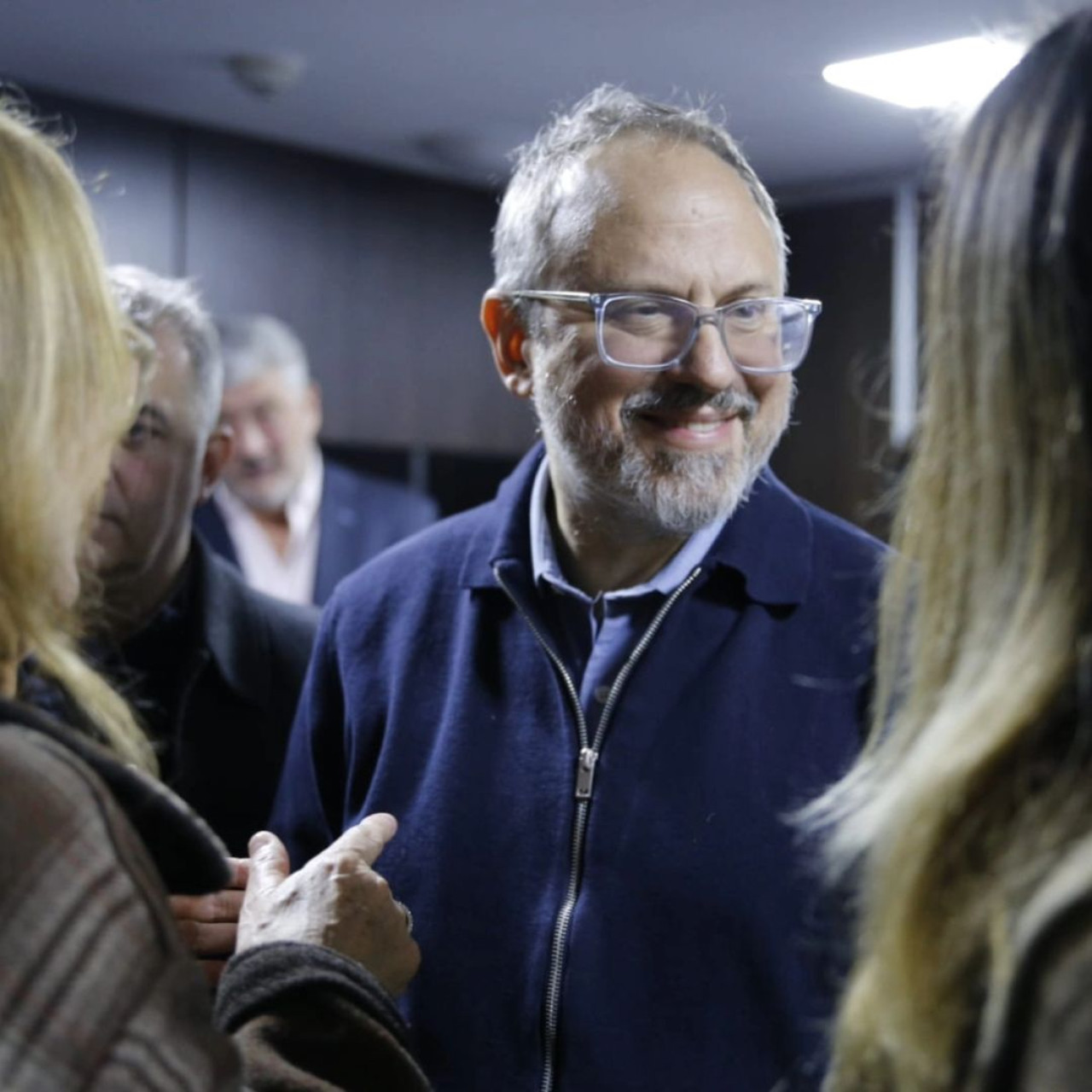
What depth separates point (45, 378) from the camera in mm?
984

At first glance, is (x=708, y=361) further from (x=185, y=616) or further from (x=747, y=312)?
(x=185, y=616)

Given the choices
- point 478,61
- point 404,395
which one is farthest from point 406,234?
point 478,61

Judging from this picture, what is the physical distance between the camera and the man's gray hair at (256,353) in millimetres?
4309

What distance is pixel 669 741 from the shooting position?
1461mm

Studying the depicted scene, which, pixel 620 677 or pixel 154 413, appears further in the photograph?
pixel 154 413

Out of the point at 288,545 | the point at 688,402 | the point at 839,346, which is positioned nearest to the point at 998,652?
the point at 688,402

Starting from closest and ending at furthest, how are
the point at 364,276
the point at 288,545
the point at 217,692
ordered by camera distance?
the point at 217,692 → the point at 288,545 → the point at 364,276

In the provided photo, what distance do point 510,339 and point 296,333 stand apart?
11.6 feet

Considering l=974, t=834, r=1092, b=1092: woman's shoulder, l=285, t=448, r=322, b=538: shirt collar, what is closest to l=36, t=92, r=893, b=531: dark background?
l=285, t=448, r=322, b=538: shirt collar

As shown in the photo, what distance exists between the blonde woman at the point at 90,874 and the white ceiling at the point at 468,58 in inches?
115

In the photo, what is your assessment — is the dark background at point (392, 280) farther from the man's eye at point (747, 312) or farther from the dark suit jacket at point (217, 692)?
the man's eye at point (747, 312)

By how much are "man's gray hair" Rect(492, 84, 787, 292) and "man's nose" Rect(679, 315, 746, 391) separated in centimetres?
16

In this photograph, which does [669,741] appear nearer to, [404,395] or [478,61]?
[478,61]

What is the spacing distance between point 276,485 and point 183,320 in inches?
82.3
